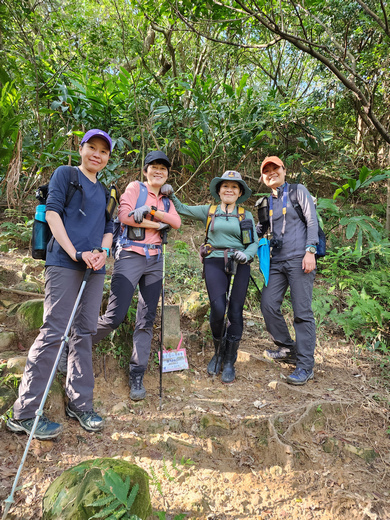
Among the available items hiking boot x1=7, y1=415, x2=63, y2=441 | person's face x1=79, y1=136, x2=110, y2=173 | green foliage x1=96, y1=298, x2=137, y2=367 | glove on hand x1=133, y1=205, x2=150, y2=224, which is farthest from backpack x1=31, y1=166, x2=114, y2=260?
green foliage x1=96, y1=298, x2=137, y2=367

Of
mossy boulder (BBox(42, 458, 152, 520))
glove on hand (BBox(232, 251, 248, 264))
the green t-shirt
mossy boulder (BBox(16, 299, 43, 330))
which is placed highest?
the green t-shirt

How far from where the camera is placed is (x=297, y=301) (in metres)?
3.98

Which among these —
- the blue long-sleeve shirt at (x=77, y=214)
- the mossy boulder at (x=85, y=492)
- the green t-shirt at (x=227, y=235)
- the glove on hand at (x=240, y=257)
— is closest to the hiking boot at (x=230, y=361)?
the glove on hand at (x=240, y=257)

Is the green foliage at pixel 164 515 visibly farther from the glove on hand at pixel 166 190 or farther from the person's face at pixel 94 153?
the glove on hand at pixel 166 190

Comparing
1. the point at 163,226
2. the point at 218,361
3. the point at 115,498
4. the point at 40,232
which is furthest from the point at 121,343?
the point at 115,498

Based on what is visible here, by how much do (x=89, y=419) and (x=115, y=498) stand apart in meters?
1.17

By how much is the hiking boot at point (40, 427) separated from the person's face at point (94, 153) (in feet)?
7.18

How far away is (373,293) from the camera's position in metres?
5.73

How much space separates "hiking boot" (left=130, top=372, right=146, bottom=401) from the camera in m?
3.39

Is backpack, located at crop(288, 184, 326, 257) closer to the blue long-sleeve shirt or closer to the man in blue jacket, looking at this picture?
the man in blue jacket

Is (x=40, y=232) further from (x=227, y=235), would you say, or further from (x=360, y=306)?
(x=360, y=306)

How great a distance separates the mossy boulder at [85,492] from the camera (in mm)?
1785

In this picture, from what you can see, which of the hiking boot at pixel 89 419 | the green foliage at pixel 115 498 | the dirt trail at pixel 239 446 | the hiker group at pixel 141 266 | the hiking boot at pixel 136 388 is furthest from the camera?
the hiking boot at pixel 136 388

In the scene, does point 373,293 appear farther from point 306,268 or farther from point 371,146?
point 371,146
